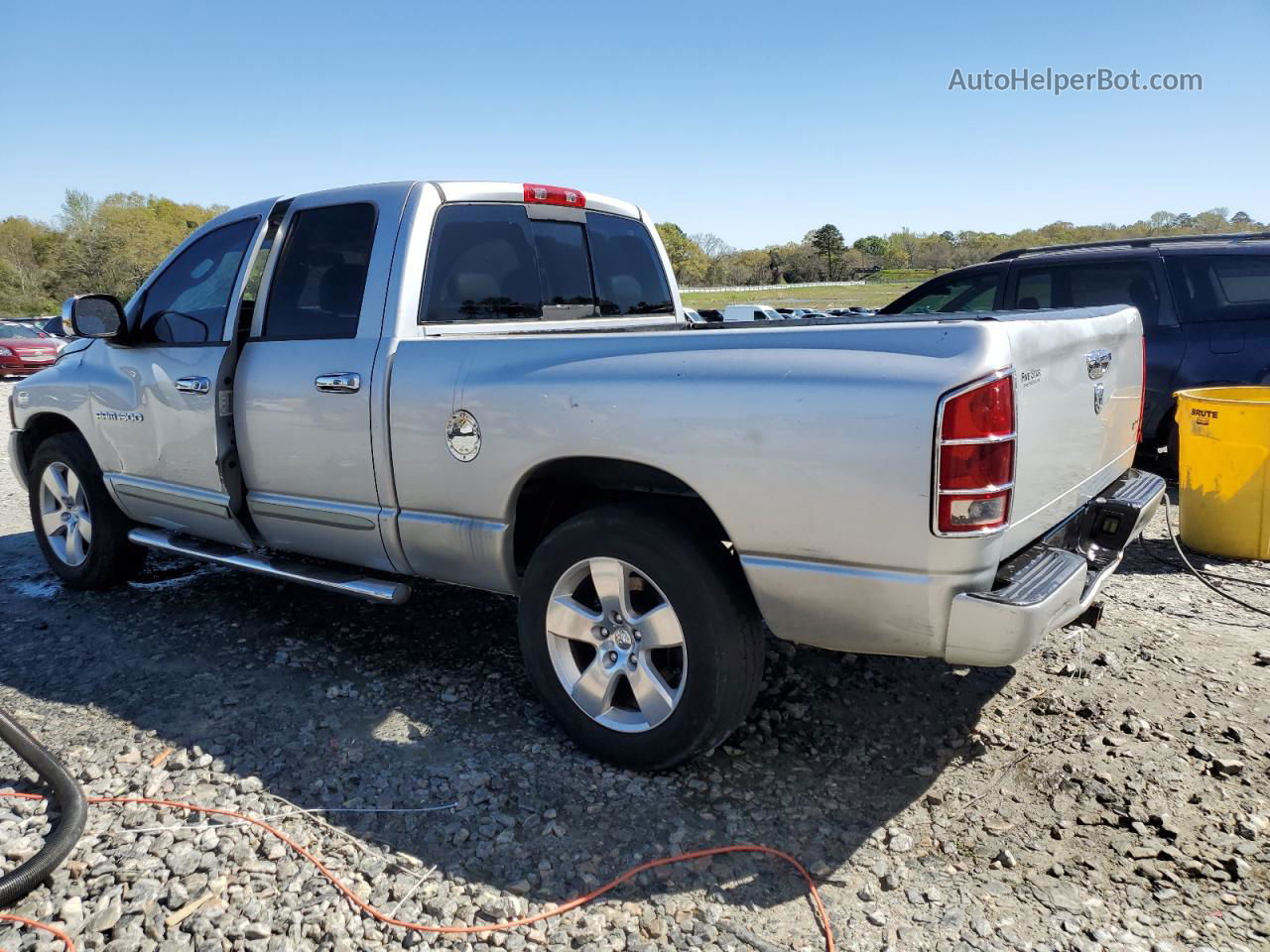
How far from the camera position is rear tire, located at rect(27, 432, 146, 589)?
475cm

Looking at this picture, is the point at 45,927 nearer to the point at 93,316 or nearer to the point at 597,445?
the point at 597,445

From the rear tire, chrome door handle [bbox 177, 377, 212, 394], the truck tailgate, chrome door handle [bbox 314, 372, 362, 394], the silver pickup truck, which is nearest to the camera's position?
the silver pickup truck

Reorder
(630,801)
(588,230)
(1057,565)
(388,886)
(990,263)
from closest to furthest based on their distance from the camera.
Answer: (388,886), (1057,565), (630,801), (588,230), (990,263)

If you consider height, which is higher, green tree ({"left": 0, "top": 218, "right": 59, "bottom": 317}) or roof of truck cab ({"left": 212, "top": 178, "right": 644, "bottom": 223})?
green tree ({"left": 0, "top": 218, "right": 59, "bottom": 317})

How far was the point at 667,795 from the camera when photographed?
2801mm

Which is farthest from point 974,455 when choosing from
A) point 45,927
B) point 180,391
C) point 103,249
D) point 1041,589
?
point 103,249

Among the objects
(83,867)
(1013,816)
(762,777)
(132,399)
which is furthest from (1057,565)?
(132,399)

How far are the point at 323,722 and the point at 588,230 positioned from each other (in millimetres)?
2580

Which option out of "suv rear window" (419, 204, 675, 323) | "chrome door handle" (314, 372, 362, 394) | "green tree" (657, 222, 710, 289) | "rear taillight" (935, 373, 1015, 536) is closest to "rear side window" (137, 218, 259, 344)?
"chrome door handle" (314, 372, 362, 394)

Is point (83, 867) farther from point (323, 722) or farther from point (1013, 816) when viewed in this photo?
point (1013, 816)

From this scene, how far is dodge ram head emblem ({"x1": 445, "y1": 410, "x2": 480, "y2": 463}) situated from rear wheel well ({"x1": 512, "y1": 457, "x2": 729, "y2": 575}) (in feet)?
0.76

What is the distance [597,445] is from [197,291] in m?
2.65

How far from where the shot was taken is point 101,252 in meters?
60.6

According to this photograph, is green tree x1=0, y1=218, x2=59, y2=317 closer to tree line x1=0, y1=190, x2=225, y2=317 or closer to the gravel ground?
tree line x1=0, y1=190, x2=225, y2=317
